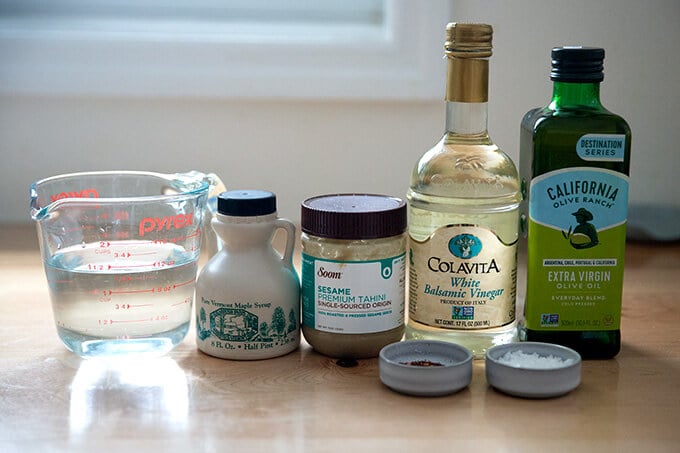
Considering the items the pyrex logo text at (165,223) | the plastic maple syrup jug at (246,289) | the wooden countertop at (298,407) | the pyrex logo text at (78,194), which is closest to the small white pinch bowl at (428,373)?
the wooden countertop at (298,407)

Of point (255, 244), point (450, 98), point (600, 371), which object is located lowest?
point (600, 371)

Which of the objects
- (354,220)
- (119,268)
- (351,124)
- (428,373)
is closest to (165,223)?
(119,268)

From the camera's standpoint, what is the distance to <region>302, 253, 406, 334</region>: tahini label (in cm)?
83

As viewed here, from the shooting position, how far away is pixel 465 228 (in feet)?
2.73

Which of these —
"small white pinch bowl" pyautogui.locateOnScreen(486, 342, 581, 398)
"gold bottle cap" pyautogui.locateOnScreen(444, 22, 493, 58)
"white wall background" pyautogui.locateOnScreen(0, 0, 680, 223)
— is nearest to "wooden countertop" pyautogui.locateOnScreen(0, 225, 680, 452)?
"small white pinch bowl" pyautogui.locateOnScreen(486, 342, 581, 398)

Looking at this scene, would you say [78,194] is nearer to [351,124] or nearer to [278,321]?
[278,321]

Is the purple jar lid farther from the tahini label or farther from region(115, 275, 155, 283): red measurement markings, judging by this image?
region(115, 275, 155, 283): red measurement markings

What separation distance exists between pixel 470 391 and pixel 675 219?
2.16ft

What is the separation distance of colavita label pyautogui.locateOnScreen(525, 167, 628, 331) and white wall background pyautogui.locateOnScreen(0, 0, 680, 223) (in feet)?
1.78

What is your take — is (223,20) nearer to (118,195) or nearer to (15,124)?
(15,124)

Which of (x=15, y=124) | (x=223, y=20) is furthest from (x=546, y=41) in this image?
(x=15, y=124)

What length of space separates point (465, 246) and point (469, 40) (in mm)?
177

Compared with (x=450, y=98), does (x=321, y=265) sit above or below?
below

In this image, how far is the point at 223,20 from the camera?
1.42 m
